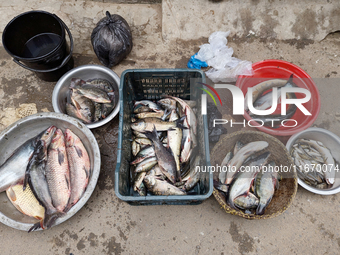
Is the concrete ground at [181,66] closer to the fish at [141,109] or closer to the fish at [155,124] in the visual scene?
the fish at [141,109]

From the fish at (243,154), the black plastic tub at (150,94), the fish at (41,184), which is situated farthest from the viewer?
the fish at (243,154)

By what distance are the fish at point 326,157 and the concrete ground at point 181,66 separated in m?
0.30

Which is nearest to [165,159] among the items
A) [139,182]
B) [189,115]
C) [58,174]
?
[139,182]

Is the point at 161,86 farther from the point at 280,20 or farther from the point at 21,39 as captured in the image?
the point at 280,20

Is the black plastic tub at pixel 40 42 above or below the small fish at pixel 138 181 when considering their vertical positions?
above

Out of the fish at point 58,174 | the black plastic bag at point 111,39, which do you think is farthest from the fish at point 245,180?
the black plastic bag at point 111,39

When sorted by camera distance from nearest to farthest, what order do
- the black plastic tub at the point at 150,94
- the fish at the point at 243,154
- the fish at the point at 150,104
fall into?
the black plastic tub at the point at 150,94 < the fish at the point at 243,154 < the fish at the point at 150,104

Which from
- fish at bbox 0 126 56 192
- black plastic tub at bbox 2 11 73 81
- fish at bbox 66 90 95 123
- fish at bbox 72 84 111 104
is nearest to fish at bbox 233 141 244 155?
fish at bbox 72 84 111 104

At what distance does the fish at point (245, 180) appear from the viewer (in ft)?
7.34

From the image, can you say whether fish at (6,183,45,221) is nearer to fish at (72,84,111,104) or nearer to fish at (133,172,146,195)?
fish at (133,172,146,195)

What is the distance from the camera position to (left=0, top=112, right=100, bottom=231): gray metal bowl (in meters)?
2.04

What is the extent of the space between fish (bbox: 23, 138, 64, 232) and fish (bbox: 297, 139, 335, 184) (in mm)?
2946

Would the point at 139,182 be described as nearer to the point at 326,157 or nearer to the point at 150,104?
the point at 150,104

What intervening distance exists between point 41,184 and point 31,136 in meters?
0.67
